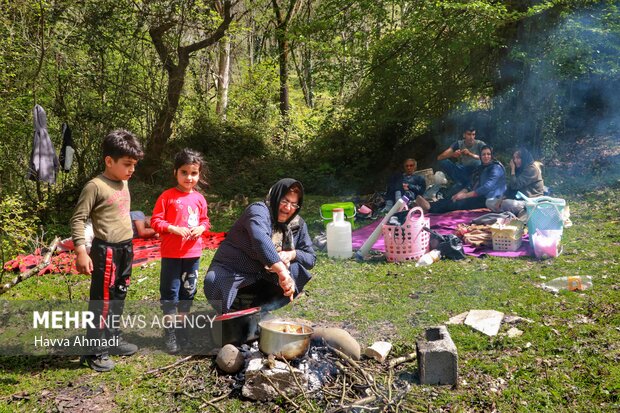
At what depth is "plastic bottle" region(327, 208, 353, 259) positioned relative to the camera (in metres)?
6.68

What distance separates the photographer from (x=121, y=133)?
12.6ft

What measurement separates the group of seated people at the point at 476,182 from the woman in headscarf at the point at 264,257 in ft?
14.6

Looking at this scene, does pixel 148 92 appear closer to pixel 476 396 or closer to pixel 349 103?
pixel 349 103

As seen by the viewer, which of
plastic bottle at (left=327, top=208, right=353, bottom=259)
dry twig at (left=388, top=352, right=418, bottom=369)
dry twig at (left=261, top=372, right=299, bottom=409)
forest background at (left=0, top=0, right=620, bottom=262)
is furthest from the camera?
forest background at (left=0, top=0, right=620, bottom=262)

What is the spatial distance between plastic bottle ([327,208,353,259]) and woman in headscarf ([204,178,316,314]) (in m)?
2.33

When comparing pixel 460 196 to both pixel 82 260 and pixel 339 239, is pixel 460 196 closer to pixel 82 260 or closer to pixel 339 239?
pixel 339 239

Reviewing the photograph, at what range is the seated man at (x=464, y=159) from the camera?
9234 millimetres

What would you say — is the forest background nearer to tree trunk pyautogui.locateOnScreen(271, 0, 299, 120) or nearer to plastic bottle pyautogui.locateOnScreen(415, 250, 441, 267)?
tree trunk pyautogui.locateOnScreen(271, 0, 299, 120)

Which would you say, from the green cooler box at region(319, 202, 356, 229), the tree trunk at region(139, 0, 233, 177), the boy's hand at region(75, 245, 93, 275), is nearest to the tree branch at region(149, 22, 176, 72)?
the tree trunk at region(139, 0, 233, 177)

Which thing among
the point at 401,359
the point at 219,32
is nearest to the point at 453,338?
the point at 401,359

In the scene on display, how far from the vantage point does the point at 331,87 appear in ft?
42.1

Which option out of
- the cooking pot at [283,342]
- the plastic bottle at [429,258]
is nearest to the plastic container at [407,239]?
the plastic bottle at [429,258]

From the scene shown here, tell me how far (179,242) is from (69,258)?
2870 millimetres

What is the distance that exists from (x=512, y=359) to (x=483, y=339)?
33 centimetres
